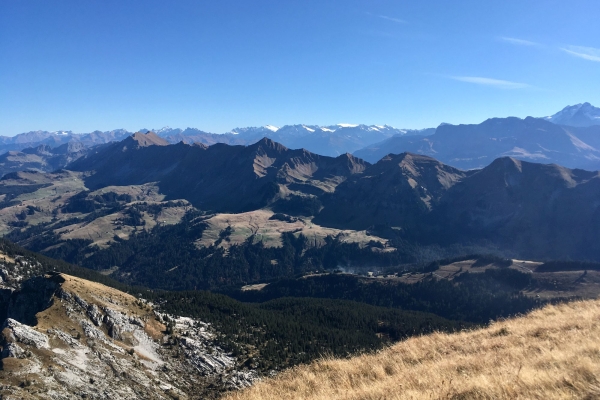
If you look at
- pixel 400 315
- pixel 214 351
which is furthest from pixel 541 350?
pixel 400 315

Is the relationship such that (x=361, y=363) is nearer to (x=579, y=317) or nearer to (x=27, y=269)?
(x=579, y=317)

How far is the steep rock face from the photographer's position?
52.9 metres

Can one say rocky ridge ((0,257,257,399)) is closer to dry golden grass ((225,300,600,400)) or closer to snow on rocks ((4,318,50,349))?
snow on rocks ((4,318,50,349))

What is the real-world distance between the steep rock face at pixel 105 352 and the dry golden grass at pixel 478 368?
4459 cm

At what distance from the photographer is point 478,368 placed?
17.6 m

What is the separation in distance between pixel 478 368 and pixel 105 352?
245 ft

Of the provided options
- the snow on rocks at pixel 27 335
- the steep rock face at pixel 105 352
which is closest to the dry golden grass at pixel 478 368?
the steep rock face at pixel 105 352

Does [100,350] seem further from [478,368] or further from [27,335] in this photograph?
[478,368]

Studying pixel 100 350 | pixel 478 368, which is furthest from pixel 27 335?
pixel 478 368

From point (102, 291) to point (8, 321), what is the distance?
1334 inches

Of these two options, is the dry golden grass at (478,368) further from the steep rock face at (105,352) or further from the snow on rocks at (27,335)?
the snow on rocks at (27,335)

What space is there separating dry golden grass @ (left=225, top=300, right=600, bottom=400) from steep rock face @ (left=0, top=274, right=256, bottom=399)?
146ft

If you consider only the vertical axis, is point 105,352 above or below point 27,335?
below

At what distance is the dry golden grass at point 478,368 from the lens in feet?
43.9
